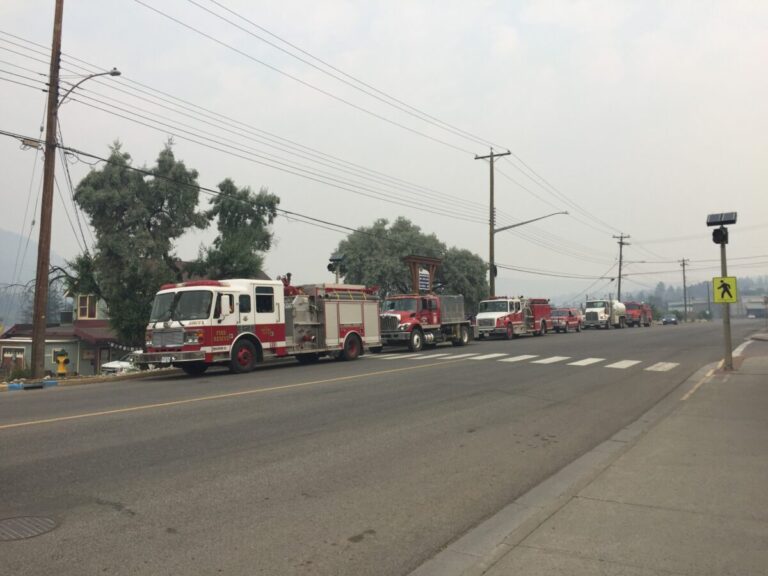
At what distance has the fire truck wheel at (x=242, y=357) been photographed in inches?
698

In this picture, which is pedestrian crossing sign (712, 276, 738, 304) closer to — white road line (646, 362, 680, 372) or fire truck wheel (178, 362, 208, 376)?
white road line (646, 362, 680, 372)

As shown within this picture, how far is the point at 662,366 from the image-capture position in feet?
61.0

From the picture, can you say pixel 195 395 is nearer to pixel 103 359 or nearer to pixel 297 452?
pixel 297 452

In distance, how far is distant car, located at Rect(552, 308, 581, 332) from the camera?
153 feet

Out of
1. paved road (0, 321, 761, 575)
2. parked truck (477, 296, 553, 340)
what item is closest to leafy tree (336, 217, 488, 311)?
parked truck (477, 296, 553, 340)

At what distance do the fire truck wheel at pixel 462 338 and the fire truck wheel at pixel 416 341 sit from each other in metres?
3.75

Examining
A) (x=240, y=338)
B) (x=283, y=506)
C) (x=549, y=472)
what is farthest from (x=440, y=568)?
(x=240, y=338)

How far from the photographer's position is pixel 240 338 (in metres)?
17.9

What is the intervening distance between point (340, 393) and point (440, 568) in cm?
863

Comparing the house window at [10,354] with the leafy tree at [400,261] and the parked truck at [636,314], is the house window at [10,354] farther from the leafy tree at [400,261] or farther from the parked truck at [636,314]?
the parked truck at [636,314]

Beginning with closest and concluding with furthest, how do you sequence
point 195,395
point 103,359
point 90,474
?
point 90,474 → point 195,395 → point 103,359

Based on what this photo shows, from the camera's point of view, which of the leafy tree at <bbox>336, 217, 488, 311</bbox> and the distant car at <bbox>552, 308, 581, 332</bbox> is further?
the leafy tree at <bbox>336, 217, 488, 311</bbox>

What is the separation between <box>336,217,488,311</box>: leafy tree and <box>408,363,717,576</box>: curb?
50819 millimetres

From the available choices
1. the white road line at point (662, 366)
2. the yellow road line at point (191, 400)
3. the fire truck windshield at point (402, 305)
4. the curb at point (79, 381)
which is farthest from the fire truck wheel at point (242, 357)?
the fire truck windshield at point (402, 305)
